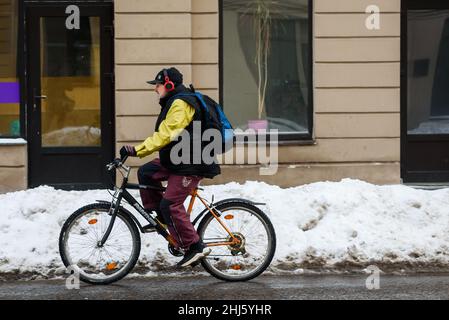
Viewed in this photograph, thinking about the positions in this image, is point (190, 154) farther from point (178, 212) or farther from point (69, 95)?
point (69, 95)

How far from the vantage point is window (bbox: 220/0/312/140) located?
11.2m

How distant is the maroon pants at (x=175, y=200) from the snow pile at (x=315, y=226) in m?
0.43

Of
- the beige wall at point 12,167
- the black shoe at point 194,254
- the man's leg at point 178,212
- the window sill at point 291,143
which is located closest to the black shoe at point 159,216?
the man's leg at point 178,212

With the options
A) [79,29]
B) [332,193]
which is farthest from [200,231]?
[79,29]

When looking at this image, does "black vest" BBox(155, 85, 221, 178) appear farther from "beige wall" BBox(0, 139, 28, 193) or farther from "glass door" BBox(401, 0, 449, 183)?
"glass door" BBox(401, 0, 449, 183)

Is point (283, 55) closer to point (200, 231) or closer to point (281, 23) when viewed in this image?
point (281, 23)

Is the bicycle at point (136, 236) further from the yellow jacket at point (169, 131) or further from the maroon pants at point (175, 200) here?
the yellow jacket at point (169, 131)

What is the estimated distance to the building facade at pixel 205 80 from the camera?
420 inches

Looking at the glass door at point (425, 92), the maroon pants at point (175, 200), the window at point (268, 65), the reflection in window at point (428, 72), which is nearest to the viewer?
the maroon pants at point (175, 200)

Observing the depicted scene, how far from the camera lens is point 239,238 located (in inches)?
268

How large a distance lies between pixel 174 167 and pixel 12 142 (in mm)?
4803

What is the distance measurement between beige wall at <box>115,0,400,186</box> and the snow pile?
44.4 inches

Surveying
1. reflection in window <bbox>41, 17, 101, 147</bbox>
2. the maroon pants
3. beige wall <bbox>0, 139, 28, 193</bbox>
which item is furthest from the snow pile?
reflection in window <bbox>41, 17, 101, 147</bbox>

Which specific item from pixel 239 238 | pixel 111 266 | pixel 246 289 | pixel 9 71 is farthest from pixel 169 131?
pixel 9 71
